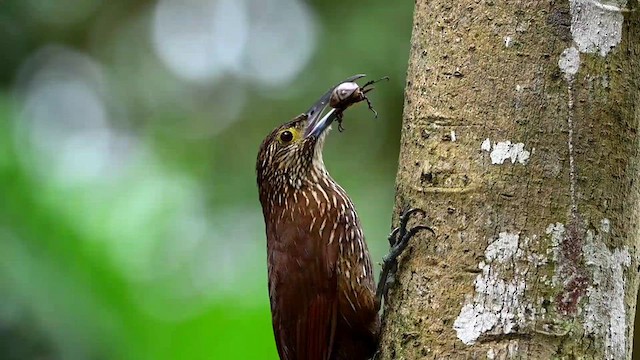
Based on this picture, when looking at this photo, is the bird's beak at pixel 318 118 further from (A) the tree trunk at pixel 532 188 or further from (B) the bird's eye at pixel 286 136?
(A) the tree trunk at pixel 532 188

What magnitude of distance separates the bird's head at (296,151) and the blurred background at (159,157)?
1.56 feet

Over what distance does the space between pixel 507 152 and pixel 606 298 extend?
394mm

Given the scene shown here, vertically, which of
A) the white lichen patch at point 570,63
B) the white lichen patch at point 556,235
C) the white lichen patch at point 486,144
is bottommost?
the white lichen patch at point 556,235

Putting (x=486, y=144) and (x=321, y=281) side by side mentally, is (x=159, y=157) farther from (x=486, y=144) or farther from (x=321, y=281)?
(x=486, y=144)

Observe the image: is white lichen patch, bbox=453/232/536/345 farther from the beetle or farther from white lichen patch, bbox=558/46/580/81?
the beetle

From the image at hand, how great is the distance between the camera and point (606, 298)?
85.6 inches

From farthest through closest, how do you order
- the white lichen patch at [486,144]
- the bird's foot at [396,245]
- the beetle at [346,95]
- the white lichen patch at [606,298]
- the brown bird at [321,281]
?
the beetle at [346,95]
the brown bird at [321,281]
the bird's foot at [396,245]
the white lichen patch at [486,144]
the white lichen patch at [606,298]

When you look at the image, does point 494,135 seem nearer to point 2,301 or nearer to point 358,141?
point 2,301

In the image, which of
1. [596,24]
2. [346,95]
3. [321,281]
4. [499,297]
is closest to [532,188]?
[499,297]

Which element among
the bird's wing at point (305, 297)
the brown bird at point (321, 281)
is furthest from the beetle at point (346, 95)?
the bird's wing at point (305, 297)

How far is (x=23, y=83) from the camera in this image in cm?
608

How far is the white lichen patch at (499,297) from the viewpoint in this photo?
215cm

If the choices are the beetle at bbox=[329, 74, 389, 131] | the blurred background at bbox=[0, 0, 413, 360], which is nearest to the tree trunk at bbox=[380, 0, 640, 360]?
the beetle at bbox=[329, 74, 389, 131]

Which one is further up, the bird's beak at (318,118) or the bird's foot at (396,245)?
the bird's beak at (318,118)
